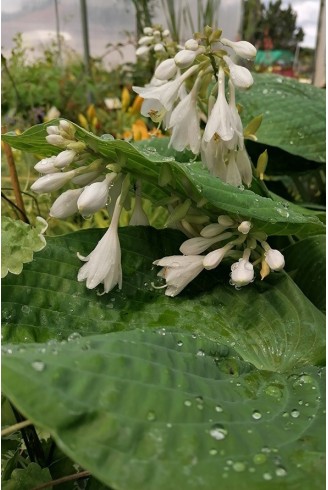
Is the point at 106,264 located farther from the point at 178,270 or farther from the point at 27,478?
the point at 27,478

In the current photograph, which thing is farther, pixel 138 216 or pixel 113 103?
pixel 113 103

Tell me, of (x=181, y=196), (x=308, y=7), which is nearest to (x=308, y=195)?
(x=181, y=196)

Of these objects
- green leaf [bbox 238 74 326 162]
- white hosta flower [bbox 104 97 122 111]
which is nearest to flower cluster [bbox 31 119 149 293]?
green leaf [bbox 238 74 326 162]

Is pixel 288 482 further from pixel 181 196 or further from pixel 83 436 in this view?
pixel 181 196

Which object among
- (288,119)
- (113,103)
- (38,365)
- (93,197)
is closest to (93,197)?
(93,197)

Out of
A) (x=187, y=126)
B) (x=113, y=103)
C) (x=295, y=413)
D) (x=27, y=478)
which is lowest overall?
(x=113, y=103)

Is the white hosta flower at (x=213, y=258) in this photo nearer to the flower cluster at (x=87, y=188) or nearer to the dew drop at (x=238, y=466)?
the flower cluster at (x=87, y=188)
